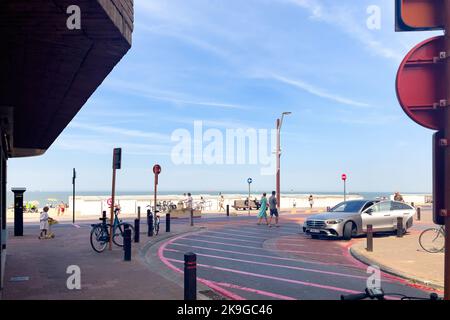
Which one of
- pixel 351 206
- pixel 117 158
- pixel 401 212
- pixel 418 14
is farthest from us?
pixel 401 212

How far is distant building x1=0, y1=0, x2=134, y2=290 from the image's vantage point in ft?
15.7

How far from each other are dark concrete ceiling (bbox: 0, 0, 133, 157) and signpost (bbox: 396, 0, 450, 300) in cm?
330

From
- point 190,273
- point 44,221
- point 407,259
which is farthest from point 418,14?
point 44,221

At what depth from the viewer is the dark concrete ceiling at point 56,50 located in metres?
4.81

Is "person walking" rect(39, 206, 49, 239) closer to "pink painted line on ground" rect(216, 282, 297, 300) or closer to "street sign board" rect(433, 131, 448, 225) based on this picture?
"pink painted line on ground" rect(216, 282, 297, 300)

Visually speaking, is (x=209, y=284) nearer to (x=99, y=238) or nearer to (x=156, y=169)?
(x=99, y=238)

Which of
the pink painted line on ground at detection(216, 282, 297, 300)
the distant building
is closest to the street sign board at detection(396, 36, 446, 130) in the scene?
the distant building

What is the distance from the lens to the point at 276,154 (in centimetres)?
3241

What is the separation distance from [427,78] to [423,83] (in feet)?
0.18

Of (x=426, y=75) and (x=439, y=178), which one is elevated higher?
(x=426, y=75)

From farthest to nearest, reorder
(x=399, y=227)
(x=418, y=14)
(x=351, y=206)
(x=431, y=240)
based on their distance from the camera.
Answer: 1. (x=351, y=206)
2. (x=399, y=227)
3. (x=431, y=240)
4. (x=418, y=14)

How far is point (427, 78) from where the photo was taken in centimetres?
343

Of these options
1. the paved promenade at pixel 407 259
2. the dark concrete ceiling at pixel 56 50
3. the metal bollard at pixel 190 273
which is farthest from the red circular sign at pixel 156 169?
the metal bollard at pixel 190 273

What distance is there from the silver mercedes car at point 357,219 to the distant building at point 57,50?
31.1 feet
